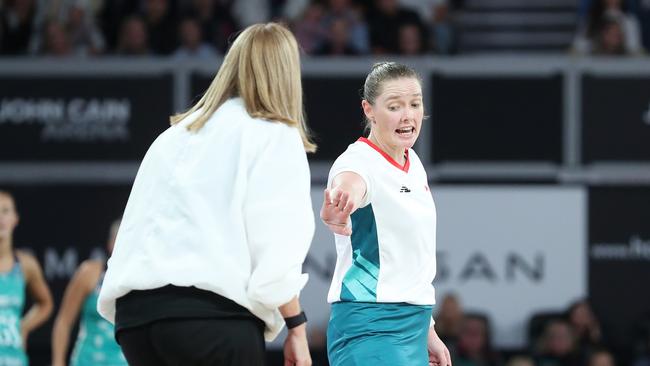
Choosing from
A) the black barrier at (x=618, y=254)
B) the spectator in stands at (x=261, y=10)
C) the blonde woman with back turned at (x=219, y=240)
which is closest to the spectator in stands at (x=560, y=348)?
the black barrier at (x=618, y=254)

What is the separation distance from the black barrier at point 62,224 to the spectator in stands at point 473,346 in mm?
3382

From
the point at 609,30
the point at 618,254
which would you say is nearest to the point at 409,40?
the point at 609,30

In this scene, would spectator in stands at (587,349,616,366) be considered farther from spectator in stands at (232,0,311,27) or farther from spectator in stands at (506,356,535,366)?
spectator in stands at (232,0,311,27)

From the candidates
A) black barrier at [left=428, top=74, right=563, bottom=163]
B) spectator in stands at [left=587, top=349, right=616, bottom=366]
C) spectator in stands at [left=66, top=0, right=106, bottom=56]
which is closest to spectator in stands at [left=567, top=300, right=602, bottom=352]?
spectator in stands at [left=587, top=349, right=616, bottom=366]

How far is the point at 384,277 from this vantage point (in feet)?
15.0

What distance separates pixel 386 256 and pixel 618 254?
7.92 metres

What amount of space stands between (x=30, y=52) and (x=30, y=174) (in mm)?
1479

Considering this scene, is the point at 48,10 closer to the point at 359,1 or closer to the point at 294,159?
the point at 359,1

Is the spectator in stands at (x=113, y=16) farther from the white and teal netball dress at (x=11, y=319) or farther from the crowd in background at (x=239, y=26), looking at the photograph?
the white and teal netball dress at (x=11, y=319)

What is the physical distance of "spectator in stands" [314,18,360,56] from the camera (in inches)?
480

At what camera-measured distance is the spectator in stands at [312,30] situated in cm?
1263

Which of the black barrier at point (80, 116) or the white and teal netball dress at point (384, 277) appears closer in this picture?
the white and teal netball dress at point (384, 277)

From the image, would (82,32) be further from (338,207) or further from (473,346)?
(338,207)

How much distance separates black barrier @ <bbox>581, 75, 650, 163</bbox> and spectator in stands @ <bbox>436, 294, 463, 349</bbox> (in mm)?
1838
